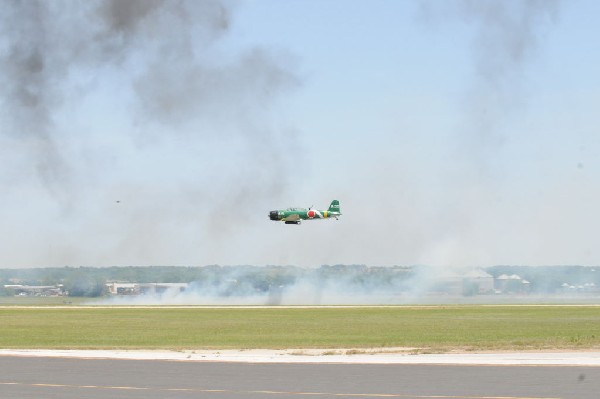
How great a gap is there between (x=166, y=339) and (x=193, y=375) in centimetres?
2920

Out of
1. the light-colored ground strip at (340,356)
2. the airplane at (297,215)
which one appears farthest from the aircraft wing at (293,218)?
the light-colored ground strip at (340,356)

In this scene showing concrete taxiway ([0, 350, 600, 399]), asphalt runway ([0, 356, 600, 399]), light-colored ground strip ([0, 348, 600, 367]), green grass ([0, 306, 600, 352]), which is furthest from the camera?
green grass ([0, 306, 600, 352])

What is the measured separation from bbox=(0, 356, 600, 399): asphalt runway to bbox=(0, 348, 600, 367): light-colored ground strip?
6.00ft

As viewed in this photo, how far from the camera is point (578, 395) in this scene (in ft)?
86.3

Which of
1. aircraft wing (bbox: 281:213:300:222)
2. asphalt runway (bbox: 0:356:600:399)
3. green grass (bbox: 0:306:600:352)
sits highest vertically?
aircraft wing (bbox: 281:213:300:222)

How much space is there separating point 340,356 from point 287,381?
11453mm

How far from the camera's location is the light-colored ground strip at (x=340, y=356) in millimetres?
37531

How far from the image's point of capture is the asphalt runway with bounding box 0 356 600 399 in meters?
27.2

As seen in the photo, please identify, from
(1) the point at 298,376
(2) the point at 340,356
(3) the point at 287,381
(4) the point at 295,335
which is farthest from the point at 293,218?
(3) the point at 287,381

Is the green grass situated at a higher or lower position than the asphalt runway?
higher

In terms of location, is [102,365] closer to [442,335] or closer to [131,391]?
[131,391]

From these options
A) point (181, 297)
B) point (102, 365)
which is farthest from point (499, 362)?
point (181, 297)

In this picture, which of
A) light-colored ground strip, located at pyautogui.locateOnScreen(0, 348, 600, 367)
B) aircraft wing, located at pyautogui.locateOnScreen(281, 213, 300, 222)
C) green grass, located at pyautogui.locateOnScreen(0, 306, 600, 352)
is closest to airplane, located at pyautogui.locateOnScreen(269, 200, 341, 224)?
aircraft wing, located at pyautogui.locateOnScreen(281, 213, 300, 222)

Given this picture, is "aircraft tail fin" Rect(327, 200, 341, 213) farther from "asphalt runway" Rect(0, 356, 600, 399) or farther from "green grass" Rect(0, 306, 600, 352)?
"asphalt runway" Rect(0, 356, 600, 399)
